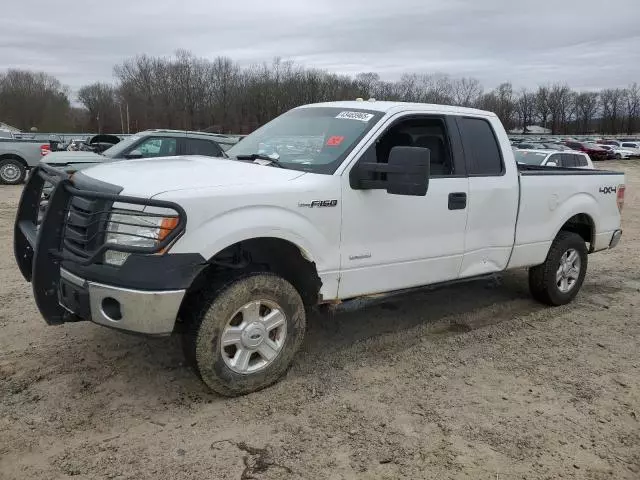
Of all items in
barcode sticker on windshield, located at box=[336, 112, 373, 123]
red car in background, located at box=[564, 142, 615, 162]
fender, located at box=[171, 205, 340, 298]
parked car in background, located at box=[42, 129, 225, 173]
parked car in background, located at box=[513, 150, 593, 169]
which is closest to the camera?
fender, located at box=[171, 205, 340, 298]

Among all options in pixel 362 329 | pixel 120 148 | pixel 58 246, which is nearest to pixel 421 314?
pixel 362 329

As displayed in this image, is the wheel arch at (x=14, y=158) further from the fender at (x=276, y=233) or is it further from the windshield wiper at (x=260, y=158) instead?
the fender at (x=276, y=233)

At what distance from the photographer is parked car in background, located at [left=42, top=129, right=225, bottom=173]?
11250 mm

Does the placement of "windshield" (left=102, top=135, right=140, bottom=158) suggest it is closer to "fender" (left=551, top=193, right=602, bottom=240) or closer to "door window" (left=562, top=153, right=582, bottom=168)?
"fender" (left=551, top=193, right=602, bottom=240)

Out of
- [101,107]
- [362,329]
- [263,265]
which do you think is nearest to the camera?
[263,265]

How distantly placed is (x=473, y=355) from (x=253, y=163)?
7.69ft

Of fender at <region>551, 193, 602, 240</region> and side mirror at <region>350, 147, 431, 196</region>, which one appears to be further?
fender at <region>551, 193, 602, 240</region>

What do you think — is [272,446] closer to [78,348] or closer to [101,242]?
[101,242]

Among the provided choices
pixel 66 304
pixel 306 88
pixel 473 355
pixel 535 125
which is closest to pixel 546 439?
pixel 473 355

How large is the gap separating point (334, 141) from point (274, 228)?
103cm

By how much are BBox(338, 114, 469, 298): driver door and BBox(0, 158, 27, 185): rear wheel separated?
15.7 metres

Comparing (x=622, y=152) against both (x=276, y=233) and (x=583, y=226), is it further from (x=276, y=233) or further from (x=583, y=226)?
(x=276, y=233)

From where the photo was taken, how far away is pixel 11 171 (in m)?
17.0

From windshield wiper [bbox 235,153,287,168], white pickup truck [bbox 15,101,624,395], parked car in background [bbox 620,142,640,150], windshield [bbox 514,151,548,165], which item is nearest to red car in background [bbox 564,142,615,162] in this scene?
parked car in background [bbox 620,142,640,150]
